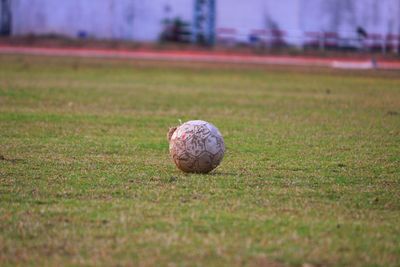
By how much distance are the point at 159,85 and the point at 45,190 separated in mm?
19319

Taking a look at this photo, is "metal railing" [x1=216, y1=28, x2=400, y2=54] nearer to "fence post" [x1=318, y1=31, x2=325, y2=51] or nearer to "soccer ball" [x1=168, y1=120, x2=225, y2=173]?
"fence post" [x1=318, y1=31, x2=325, y2=51]

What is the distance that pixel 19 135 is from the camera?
1515cm

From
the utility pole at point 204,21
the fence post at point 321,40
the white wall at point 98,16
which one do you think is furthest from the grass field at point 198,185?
the white wall at point 98,16

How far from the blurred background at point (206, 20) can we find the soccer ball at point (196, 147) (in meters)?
42.2

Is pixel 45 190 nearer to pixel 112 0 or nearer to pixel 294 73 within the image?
pixel 294 73

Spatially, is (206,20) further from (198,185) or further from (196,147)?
(198,185)

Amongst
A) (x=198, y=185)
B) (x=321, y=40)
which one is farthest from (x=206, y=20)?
(x=198, y=185)

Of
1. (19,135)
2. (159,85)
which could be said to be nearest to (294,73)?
(159,85)

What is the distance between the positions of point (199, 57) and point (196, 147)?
35.7 metres

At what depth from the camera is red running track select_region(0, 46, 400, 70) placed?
1657 inches

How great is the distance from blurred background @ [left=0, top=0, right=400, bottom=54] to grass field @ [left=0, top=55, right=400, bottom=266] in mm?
30655

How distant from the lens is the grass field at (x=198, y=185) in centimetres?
710

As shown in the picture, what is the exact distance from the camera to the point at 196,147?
10516mm

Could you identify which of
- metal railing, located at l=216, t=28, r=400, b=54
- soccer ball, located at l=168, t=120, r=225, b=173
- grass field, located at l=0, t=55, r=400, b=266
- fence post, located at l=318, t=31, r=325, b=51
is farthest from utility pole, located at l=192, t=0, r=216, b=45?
soccer ball, located at l=168, t=120, r=225, b=173
